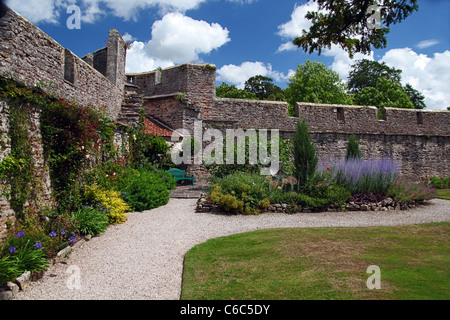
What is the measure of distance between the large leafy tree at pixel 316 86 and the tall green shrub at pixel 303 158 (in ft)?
60.8

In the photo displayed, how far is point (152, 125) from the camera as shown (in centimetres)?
1320

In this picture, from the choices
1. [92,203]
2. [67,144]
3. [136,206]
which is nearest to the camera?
[67,144]

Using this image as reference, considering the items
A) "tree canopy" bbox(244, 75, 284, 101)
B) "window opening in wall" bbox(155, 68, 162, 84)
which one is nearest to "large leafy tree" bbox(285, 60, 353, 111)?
"tree canopy" bbox(244, 75, 284, 101)

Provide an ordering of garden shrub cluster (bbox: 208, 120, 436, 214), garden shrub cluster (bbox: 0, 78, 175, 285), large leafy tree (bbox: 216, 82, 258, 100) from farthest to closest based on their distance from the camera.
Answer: large leafy tree (bbox: 216, 82, 258, 100) < garden shrub cluster (bbox: 208, 120, 436, 214) < garden shrub cluster (bbox: 0, 78, 175, 285)

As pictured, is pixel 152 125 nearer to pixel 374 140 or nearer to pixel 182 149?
pixel 182 149

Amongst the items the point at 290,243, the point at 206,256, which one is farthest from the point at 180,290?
the point at 290,243

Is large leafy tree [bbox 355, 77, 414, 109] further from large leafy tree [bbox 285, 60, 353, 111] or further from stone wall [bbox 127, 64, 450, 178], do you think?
stone wall [bbox 127, 64, 450, 178]

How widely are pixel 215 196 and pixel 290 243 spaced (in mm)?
3372

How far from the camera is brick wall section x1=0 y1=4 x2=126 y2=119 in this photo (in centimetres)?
565

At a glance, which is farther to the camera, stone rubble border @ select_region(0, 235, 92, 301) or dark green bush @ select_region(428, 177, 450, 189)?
dark green bush @ select_region(428, 177, 450, 189)

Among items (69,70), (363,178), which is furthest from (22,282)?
(363,178)

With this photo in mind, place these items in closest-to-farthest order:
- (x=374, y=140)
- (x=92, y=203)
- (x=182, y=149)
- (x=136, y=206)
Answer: (x=92, y=203)
(x=136, y=206)
(x=182, y=149)
(x=374, y=140)

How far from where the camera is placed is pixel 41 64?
6695 millimetres

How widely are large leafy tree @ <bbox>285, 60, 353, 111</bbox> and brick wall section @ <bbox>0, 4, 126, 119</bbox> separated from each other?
20.9 m
